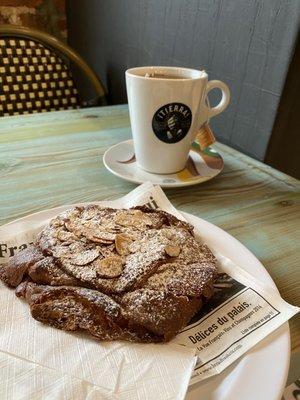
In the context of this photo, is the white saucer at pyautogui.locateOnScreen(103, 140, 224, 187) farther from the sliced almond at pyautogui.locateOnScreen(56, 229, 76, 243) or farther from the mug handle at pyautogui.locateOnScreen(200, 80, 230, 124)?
the sliced almond at pyautogui.locateOnScreen(56, 229, 76, 243)

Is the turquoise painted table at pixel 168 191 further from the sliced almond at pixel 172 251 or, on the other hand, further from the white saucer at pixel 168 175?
the sliced almond at pixel 172 251

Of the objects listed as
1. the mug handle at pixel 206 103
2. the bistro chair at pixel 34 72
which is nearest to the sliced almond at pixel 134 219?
the mug handle at pixel 206 103

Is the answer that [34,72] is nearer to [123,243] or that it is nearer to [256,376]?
[123,243]

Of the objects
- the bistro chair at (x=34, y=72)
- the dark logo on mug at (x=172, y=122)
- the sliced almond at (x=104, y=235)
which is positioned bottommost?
the bistro chair at (x=34, y=72)

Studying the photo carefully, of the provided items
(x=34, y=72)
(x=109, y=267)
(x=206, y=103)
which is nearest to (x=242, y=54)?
(x=206, y=103)

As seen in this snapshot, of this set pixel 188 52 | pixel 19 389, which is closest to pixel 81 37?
pixel 188 52

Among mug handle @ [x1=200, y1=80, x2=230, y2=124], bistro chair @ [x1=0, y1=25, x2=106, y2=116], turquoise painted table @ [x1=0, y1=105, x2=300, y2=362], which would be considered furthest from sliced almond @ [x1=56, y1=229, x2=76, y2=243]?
bistro chair @ [x1=0, y1=25, x2=106, y2=116]
